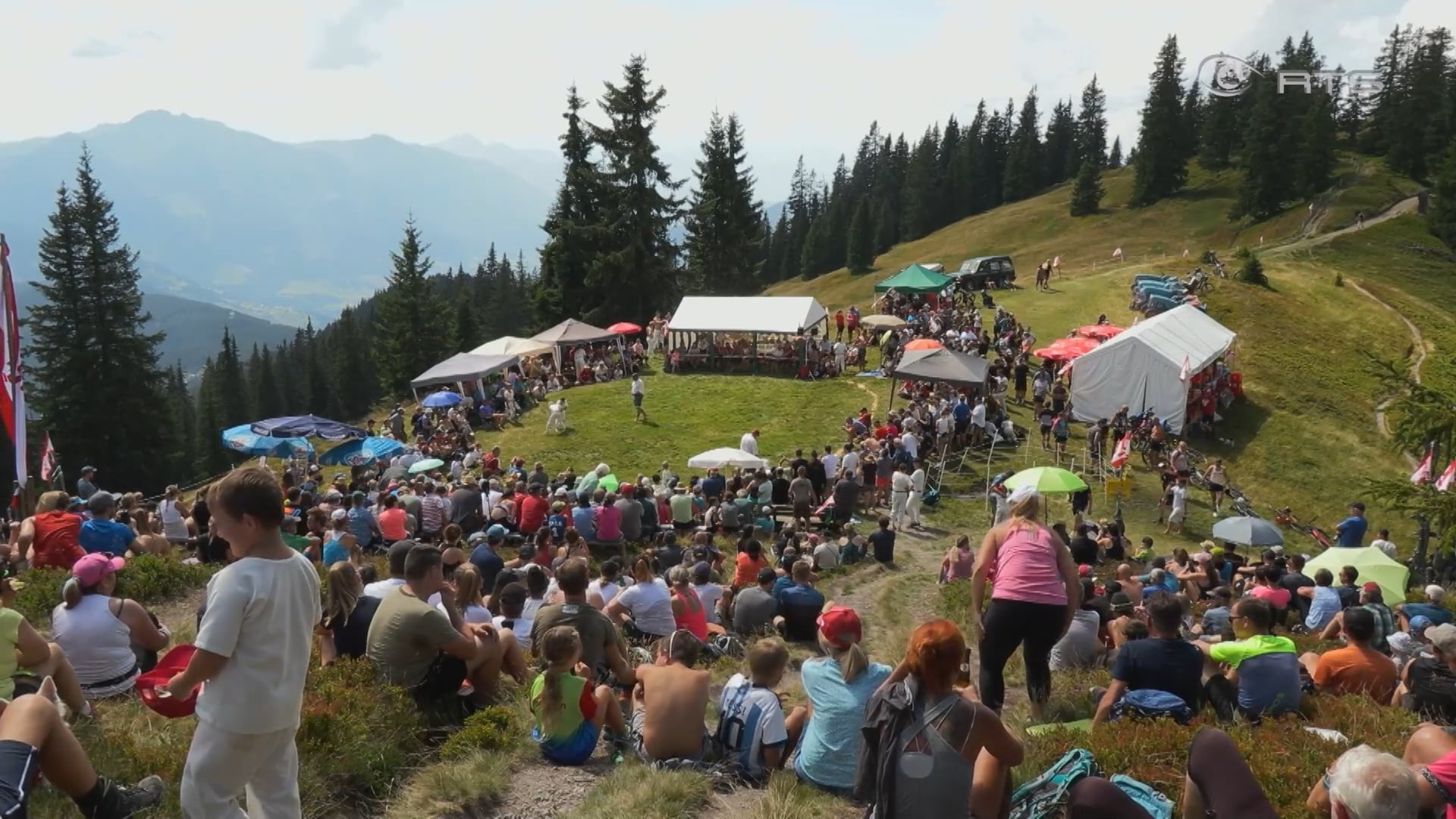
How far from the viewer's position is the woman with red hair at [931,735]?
396cm

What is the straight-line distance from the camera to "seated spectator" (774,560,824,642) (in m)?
10.2

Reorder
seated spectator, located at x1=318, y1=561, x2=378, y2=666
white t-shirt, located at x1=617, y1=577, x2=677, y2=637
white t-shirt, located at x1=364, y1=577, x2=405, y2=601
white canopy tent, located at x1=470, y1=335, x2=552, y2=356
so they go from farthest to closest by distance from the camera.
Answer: white canopy tent, located at x1=470, y1=335, x2=552, y2=356 → white t-shirt, located at x1=617, y1=577, x2=677, y2=637 → white t-shirt, located at x1=364, y1=577, x2=405, y2=601 → seated spectator, located at x1=318, y1=561, x2=378, y2=666

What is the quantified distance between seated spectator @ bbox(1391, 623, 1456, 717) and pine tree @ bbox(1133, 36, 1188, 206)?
80705 mm

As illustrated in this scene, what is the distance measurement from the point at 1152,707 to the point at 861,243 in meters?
79.5

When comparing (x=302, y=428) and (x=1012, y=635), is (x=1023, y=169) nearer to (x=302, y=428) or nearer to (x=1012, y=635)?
(x=302, y=428)

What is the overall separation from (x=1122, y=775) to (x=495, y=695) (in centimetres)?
423

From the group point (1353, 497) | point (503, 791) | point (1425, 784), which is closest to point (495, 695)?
point (503, 791)

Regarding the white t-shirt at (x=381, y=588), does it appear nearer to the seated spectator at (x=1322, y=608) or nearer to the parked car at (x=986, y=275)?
the seated spectator at (x=1322, y=608)

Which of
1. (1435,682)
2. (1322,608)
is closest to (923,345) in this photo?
(1322,608)

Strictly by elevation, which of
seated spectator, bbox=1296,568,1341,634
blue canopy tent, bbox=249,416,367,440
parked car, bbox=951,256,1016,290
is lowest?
seated spectator, bbox=1296,568,1341,634

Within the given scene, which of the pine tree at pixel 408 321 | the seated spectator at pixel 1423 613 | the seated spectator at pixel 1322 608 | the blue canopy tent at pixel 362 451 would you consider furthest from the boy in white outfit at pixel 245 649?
the pine tree at pixel 408 321

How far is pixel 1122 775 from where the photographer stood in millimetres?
4938

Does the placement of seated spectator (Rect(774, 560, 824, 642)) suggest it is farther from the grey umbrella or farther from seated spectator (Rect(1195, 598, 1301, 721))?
the grey umbrella

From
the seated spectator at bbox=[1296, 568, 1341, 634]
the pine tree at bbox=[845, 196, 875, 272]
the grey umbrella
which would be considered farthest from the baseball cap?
the pine tree at bbox=[845, 196, 875, 272]
